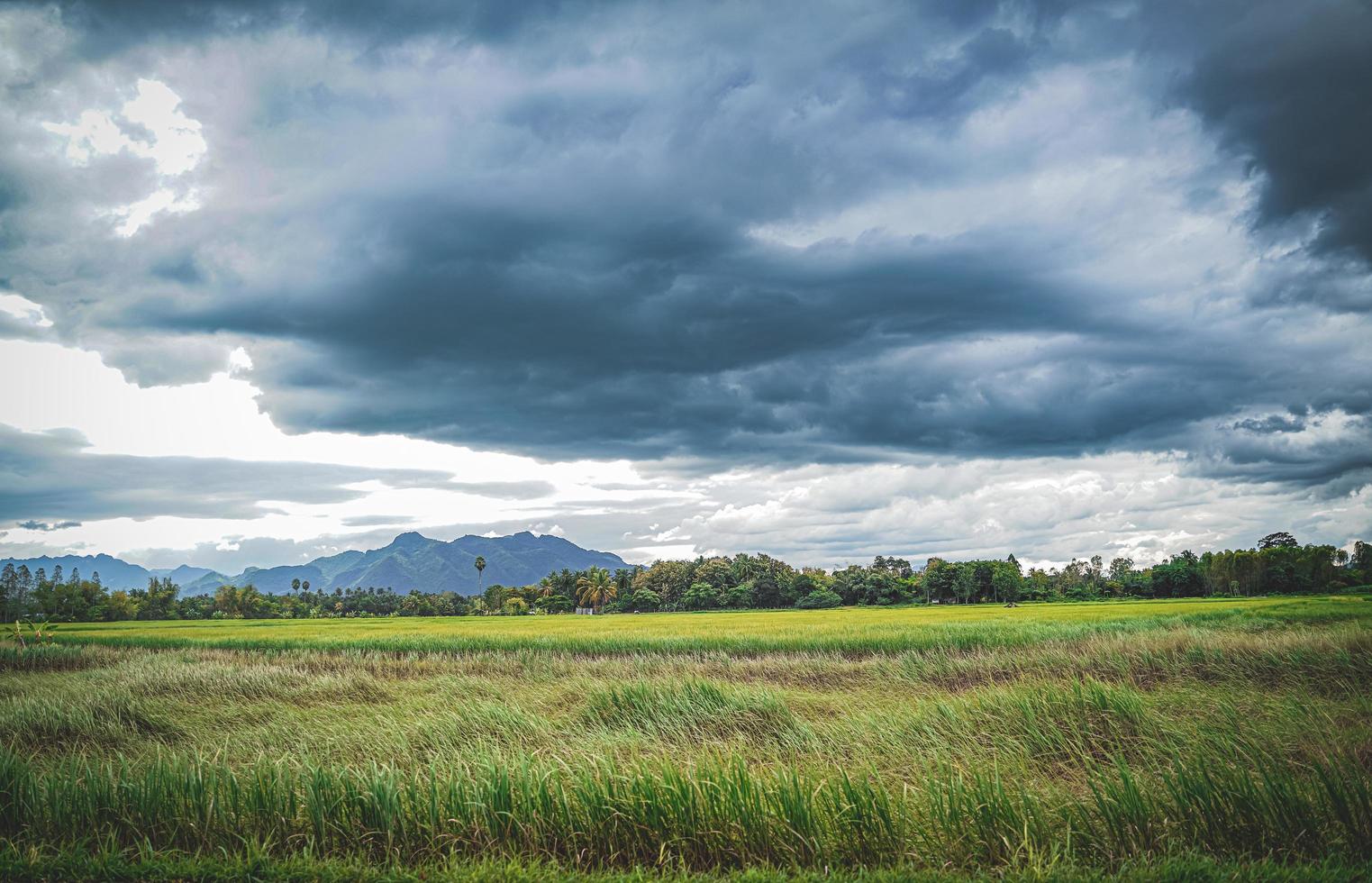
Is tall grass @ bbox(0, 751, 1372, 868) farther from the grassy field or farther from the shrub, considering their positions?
the shrub

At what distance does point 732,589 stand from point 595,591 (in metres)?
32.4

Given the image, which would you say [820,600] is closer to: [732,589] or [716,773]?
[732,589]

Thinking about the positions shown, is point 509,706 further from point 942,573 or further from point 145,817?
point 942,573

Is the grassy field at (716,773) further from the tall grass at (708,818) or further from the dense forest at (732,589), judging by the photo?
the dense forest at (732,589)

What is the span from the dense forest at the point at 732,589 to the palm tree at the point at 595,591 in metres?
0.21

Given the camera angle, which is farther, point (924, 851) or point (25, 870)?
point (924, 851)

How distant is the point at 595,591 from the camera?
131 metres

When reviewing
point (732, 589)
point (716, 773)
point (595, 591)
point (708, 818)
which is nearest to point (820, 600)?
point (732, 589)

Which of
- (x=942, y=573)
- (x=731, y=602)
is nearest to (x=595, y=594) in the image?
(x=731, y=602)

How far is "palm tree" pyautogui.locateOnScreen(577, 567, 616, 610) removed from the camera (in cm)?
13138

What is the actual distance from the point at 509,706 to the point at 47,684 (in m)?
20.2

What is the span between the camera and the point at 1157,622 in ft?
Answer: 114

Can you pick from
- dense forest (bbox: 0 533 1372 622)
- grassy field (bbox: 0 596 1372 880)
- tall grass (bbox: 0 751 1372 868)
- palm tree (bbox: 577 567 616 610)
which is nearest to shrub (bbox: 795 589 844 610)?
dense forest (bbox: 0 533 1372 622)

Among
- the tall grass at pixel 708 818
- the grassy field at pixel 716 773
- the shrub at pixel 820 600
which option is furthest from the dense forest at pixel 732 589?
the tall grass at pixel 708 818
